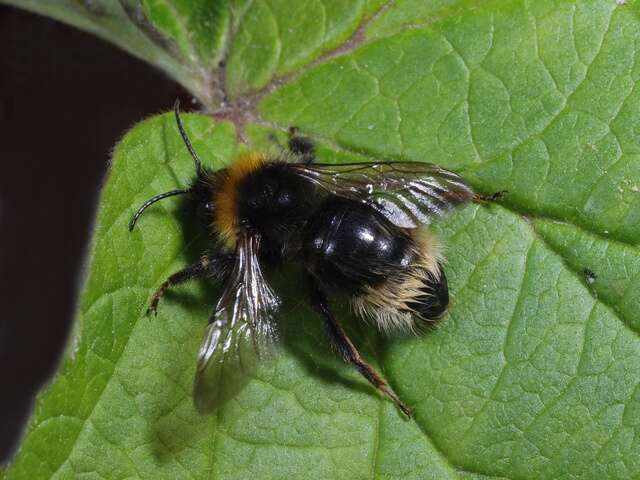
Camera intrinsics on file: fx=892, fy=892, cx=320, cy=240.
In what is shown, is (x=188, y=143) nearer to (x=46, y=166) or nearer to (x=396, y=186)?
(x=396, y=186)

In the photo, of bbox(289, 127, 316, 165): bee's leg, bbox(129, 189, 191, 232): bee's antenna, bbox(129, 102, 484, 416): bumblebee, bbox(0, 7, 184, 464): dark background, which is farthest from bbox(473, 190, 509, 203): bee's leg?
bbox(0, 7, 184, 464): dark background

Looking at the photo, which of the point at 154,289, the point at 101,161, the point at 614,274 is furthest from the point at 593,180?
the point at 101,161

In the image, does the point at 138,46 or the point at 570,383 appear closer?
the point at 570,383

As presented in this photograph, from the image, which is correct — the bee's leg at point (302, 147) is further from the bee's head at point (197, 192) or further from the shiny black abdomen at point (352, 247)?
the bee's head at point (197, 192)

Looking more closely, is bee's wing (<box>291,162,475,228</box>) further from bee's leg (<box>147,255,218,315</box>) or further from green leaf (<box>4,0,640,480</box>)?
bee's leg (<box>147,255,218,315</box>)

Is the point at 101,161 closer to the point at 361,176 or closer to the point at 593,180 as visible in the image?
the point at 361,176

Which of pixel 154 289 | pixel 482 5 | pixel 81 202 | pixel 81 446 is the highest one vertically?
pixel 482 5
